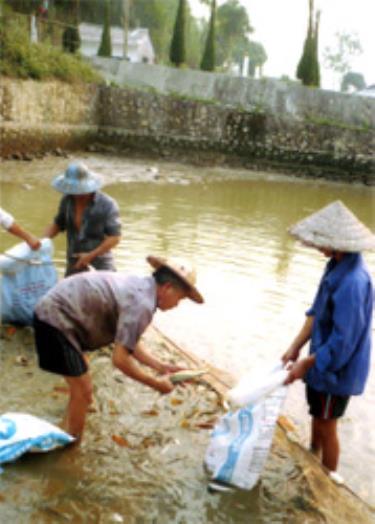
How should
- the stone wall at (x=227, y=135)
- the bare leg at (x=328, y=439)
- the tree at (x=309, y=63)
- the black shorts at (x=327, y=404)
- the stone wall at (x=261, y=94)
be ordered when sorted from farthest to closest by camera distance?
the tree at (x=309, y=63)
the stone wall at (x=261, y=94)
the stone wall at (x=227, y=135)
the bare leg at (x=328, y=439)
the black shorts at (x=327, y=404)

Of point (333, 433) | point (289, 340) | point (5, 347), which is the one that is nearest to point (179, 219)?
point (289, 340)

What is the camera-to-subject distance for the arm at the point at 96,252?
13.9 feet

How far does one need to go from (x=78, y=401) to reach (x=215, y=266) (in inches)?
210

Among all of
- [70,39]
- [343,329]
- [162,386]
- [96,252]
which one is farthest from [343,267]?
[70,39]

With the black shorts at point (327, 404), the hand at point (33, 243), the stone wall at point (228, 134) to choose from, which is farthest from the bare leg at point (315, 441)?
the stone wall at point (228, 134)

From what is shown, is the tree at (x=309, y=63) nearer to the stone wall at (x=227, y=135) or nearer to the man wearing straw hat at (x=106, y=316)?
the stone wall at (x=227, y=135)

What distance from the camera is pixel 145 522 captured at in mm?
2551

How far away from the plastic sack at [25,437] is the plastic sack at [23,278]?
5.25ft

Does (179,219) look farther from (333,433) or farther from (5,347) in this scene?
(333,433)

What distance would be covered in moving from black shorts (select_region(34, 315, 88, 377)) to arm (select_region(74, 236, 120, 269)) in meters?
1.51

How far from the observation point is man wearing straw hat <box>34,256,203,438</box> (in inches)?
101

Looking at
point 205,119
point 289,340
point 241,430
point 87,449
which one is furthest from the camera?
point 205,119

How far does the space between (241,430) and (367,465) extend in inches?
57.5

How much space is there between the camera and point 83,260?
14.0ft
